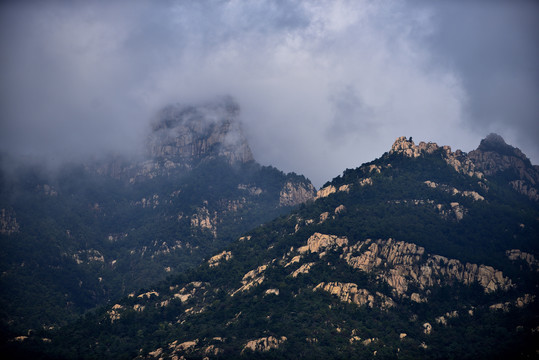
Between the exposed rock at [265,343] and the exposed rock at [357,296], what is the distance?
22.9m

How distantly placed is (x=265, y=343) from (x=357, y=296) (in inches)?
1195

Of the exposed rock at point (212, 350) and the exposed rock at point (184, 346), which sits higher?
the exposed rock at point (184, 346)

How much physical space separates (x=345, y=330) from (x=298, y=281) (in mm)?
26746

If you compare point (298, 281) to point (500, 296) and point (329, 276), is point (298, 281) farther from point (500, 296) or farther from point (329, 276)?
point (500, 296)

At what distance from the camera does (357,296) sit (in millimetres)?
178625

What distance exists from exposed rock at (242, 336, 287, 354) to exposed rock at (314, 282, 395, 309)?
75.3ft

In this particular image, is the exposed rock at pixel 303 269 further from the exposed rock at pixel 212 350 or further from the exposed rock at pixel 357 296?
the exposed rock at pixel 212 350

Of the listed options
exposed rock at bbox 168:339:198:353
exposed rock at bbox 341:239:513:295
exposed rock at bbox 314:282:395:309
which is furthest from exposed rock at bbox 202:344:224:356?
exposed rock at bbox 341:239:513:295

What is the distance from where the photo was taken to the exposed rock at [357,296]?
582 ft

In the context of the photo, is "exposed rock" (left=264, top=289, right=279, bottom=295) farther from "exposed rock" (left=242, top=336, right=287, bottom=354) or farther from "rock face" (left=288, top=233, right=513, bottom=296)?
"exposed rock" (left=242, top=336, right=287, bottom=354)

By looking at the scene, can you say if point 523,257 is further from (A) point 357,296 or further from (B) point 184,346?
(B) point 184,346


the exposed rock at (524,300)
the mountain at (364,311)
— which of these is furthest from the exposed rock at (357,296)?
the exposed rock at (524,300)

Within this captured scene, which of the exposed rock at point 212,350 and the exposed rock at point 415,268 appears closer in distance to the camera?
the exposed rock at point 212,350

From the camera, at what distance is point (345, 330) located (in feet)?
552
